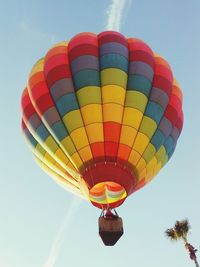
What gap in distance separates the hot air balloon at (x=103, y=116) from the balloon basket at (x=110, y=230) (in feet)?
0.11

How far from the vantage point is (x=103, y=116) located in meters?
16.5

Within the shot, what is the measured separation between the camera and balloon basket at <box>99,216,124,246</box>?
1524 cm

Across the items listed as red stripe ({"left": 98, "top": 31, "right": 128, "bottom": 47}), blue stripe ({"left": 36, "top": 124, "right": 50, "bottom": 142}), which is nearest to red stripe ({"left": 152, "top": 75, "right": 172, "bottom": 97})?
red stripe ({"left": 98, "top": 31, "right": 128, "bottom": 47})

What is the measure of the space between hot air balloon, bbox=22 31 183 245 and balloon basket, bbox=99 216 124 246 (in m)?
0.03

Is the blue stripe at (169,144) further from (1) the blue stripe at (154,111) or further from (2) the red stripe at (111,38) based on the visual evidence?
(2) the red stripe at (111,38)

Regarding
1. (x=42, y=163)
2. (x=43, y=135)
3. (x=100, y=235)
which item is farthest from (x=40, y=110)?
(x=100, y=235)

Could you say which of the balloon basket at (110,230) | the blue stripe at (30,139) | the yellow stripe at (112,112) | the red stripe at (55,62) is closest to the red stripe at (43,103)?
the red stripe at (55,62)

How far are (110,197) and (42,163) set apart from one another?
12.7 feet

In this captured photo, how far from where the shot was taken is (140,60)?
17828 mm

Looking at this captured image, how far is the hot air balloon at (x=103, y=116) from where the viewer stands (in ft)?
53.0

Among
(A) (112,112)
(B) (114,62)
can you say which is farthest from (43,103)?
(B) (114,62)

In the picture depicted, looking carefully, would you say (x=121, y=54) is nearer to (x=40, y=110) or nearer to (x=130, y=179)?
(x=40, y=110)

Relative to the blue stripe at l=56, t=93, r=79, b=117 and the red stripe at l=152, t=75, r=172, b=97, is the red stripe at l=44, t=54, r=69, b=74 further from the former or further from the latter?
the red stripe at l=152, t=75, r=172, b=97

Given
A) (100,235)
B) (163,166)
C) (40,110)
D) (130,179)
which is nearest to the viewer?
(100,235)
